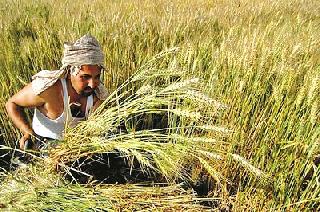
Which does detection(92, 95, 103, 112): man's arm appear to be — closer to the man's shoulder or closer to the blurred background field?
the man's shoulder

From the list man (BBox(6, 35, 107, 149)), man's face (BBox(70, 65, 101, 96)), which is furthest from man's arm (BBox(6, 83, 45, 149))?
man's face (BBox(70, 65, 101, 96))

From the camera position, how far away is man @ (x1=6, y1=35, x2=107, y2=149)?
5.74 ft

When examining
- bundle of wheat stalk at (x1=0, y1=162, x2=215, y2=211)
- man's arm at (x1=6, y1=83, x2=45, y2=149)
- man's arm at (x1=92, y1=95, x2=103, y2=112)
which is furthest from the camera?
man's arm at (x1=92, y1=95, x2=103, y2=112)

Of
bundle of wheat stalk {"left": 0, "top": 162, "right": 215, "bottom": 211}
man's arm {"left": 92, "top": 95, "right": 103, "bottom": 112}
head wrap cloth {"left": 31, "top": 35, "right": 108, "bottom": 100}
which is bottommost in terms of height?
bundle of wheat stalk {"left": 0, "top": 162, "right": 215, "bottom": 211}

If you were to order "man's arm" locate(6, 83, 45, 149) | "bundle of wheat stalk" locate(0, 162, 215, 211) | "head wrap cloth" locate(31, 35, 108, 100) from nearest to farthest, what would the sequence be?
"bundle of wheat stalk" locate(0, 162, 215, 211), "head wrap cloth" locate(31, 35, 108, 100), "man's arm" locate(6, 83, 45, 149)

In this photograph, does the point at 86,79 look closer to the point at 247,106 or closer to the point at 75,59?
the point at 75,59

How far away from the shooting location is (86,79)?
1781 millimetres

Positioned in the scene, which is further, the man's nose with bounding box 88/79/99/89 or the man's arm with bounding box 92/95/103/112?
the man's arm with bounding box 92/95/103/112

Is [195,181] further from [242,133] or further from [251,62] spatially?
[251,62]

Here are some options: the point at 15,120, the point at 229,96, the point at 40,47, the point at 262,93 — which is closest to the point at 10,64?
the point at 40,47

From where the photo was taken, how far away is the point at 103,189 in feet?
4.95

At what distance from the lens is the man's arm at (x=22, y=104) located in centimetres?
185

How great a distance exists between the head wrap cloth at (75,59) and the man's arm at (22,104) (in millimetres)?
55

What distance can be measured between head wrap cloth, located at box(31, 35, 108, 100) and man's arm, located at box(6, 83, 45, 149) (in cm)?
5
